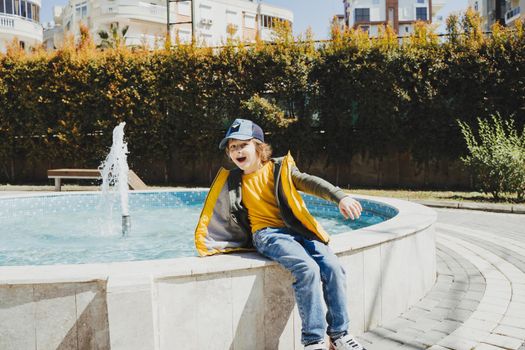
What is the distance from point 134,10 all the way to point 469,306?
42.9 meters

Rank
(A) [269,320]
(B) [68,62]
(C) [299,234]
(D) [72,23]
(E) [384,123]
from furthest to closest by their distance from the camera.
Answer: (D) [72,23] → (B) [68,62] → (E) [384,123] → (C) [299,234] → (A) [269,320]

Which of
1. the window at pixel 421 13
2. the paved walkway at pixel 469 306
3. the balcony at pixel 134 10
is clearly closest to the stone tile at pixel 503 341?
the paved walkway at pixel 469 306

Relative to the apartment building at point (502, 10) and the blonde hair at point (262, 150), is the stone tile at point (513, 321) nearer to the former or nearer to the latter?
the blonde hair at point (262, 150)

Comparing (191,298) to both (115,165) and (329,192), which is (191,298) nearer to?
(329,192)

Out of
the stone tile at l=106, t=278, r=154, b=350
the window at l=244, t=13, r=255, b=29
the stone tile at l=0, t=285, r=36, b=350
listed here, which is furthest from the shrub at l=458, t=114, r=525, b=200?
the window at l=244, t=13, r=255, b=29

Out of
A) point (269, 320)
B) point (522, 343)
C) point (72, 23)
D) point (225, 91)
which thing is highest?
point (72, 23)

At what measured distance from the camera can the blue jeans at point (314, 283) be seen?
9.80 feet

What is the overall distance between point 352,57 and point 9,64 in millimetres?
11546

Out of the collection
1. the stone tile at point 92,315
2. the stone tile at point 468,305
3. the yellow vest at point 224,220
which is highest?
the yellow vest at point 224,220

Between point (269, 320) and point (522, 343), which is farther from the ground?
point (269, 320)

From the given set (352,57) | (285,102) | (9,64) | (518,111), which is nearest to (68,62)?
(9,64)

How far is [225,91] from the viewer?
1602cm

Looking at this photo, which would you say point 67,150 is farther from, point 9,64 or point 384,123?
point 384,123

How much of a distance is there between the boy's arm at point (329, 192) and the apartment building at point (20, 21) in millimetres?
33940
